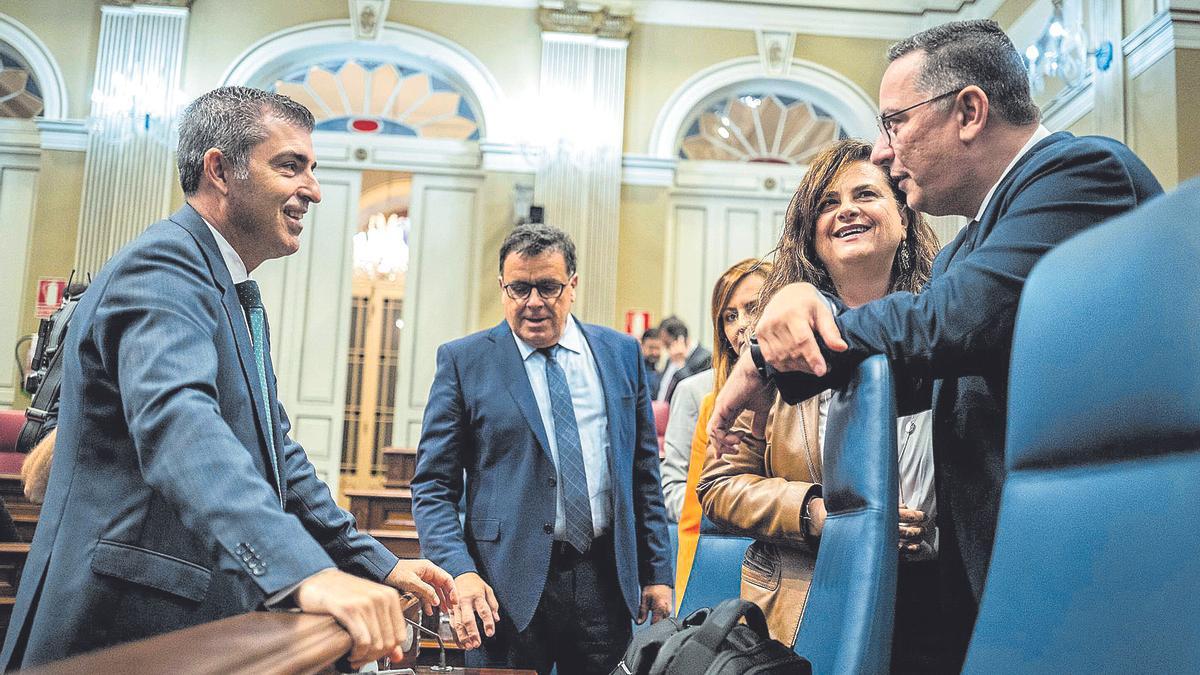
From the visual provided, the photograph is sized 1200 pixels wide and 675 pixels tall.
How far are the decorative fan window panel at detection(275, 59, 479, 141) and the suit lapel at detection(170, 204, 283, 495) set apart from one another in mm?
7103

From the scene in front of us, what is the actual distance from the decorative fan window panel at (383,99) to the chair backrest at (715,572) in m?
7.19

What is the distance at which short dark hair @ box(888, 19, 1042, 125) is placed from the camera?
1.34 m

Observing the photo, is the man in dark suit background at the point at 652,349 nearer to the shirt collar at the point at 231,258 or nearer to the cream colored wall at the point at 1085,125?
the cream colored wall at the point at 1085,125

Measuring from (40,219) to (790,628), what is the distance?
26.8 ft

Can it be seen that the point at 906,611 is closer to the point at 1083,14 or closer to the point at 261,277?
the point at 1083,14

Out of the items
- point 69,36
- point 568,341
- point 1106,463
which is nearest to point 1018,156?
point 1106,463

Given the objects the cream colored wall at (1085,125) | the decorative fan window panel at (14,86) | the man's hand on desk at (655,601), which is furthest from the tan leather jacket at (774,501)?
the decorative fan window panel at (14,86)

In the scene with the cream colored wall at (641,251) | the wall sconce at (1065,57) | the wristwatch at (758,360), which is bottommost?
the wristwatch at (758,360)

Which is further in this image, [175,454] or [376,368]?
[376,368]

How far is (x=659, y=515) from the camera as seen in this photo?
2736 mm

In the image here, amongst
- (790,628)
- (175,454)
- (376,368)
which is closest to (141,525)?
(175,454)

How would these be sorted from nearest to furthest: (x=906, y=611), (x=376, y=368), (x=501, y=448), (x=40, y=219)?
(x=906, y=611)
(x=501, y=448)
(x=40, y=219)
(x=376, y=368)

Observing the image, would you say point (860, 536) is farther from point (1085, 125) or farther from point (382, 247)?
point (382, 247)

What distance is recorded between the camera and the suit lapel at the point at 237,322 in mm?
1548
